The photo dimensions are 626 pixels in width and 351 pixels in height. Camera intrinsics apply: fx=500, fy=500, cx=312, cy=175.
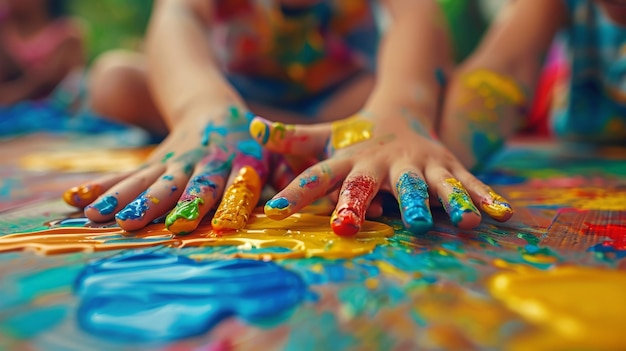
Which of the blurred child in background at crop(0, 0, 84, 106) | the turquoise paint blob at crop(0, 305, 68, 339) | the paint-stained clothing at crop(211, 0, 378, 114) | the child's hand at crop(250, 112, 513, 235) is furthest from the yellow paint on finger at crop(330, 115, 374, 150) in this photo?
Result: the blurred child in background at crop(0, 0, 84, 106)

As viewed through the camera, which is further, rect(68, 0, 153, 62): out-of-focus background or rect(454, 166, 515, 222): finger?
rect(68, 0, 153, 62): out-of-focus background

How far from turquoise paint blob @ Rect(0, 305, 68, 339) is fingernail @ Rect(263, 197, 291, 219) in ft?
0.63

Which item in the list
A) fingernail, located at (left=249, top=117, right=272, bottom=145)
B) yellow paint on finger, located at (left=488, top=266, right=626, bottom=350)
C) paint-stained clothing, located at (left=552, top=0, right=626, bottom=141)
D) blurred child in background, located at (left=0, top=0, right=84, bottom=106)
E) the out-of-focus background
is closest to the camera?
yellow paint on finger, located at (left=488, top=266, right=626, bottom=350)

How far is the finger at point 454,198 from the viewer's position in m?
0.46

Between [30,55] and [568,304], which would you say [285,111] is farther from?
[30,55]

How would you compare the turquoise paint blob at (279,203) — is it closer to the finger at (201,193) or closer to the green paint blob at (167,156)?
the finger at (201,193)

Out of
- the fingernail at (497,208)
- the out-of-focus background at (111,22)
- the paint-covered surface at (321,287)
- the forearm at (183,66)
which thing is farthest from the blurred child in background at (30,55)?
the fingernail at (497,208)

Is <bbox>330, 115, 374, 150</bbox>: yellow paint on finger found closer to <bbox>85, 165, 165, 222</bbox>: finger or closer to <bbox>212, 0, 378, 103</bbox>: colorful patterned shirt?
<bbox>85, 165, 165, 222</bbox>: finger

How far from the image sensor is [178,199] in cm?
56

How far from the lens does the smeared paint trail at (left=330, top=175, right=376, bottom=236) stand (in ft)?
1.48

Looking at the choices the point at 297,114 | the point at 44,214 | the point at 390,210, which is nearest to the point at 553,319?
the point at 390,210

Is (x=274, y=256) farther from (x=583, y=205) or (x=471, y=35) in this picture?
(x=471, y=35)

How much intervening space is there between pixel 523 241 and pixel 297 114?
0.76 metres

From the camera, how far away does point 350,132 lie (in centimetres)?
62
